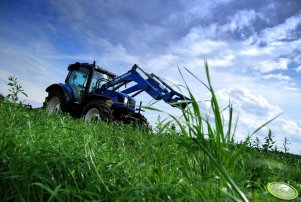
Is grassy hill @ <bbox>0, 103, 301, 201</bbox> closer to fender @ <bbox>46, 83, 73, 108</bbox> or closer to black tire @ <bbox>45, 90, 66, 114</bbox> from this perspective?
fender @ <bbox>46, 83, 73, 108</bbox>

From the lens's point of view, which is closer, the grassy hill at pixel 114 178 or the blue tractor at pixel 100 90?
the grassy hill at pixel 114 178

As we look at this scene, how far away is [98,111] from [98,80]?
5.18 ft

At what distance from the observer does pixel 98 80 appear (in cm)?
1218

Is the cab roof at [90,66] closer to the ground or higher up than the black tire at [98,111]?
higher up

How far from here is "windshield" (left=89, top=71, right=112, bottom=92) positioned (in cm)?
1201

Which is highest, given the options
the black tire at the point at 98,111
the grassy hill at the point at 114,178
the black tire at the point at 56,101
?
the black tire at the point at 56,101

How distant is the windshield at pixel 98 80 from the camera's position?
12.0m

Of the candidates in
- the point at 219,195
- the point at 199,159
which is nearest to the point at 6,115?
the point at 199,159

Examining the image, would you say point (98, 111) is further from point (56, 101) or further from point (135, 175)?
point (135, 175)

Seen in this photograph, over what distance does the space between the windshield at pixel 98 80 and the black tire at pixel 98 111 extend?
3.27 feet

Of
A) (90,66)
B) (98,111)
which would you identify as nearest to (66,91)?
(90,66)
